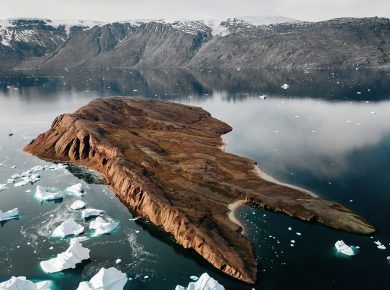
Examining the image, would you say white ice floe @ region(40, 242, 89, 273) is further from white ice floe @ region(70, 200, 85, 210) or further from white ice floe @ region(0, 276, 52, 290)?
white ice floe @ region(70, 200, 85, 210)

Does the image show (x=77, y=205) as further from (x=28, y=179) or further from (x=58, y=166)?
(x=58, y=166)

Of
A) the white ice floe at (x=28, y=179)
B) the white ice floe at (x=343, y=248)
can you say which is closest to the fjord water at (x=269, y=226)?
the white ice floe at (x=343, y=248)

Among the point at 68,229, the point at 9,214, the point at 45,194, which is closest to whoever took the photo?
the point at 68,229

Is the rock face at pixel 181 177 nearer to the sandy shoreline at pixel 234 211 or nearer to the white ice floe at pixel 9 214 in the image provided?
the sandy shoreline at pixel 234 211

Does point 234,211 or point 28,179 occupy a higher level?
point 234,211

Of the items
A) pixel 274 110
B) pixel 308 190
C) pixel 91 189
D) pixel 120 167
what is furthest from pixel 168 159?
pixel 274 110

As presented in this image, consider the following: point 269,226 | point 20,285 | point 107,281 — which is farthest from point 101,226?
point 269,226

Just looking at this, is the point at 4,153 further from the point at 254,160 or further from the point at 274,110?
the point at 274,110
